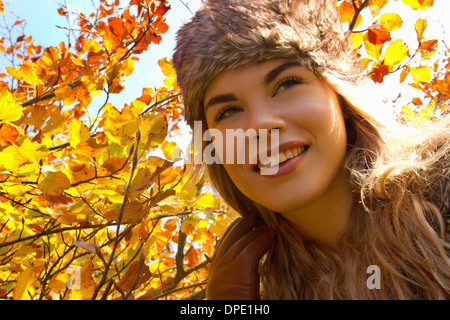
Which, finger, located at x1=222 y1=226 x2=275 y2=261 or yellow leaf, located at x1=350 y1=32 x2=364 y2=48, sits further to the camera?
yellow leaf, located at x1=350 y1=32 x2=364 y2=48

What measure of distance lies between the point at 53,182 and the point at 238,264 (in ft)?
2.12

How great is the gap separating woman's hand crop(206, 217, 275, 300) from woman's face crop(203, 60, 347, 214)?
0.16m

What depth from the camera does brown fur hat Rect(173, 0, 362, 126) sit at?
1.17 m

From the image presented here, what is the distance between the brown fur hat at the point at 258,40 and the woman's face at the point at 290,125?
5cm

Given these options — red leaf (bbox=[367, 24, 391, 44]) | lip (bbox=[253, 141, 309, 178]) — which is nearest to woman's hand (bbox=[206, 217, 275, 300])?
lip (bbox=[253, 141, 309, 178])

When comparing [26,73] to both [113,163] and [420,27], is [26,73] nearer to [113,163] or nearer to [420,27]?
[113,163]

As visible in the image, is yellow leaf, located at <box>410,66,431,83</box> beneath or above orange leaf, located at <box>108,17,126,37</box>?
beneath

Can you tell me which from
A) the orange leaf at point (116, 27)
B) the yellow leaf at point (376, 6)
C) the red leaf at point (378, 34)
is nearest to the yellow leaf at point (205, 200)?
the orange leaf at point (116, 27)

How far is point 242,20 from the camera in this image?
124 cm

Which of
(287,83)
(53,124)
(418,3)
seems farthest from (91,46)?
(418,3)

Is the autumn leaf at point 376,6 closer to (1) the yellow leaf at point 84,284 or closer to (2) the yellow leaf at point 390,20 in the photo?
(2) the yellow leaf at point 390,20

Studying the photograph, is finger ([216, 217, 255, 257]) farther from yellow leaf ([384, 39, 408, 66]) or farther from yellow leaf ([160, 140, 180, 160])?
yellow leaf ([384, 39, 408, 66])

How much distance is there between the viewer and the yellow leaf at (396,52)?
1477 millimetres
